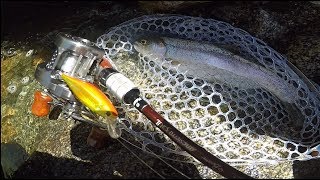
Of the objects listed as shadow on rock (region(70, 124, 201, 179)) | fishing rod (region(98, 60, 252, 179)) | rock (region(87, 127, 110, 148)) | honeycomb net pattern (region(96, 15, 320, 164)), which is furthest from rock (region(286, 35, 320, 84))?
rock (region(87, 127, 110, 148))

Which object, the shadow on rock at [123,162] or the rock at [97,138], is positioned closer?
the shadow on rock at [123,162]

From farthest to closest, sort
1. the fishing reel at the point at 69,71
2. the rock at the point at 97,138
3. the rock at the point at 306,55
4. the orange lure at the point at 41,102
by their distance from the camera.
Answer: the rock at the point at 306,55, the rock at the point at 97,138, the orange lure at the point at 41,102, the fishing reel at the point at 69,71

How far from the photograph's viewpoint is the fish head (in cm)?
371

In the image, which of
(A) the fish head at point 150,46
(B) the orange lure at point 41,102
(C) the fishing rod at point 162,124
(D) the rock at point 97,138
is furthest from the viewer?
(A) the fish head at point 150,46

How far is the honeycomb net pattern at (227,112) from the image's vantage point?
3.34 meters

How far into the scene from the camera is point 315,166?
318 cm

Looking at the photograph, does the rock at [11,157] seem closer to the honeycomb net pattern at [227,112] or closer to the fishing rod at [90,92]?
the fishing rod at [90,92]

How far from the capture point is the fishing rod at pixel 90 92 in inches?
108

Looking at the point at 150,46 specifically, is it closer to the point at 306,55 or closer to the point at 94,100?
the point at 94,100

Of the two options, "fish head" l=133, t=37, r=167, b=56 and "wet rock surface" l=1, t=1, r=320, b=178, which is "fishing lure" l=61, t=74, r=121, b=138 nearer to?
"wet rock surface" l=1, t=1, r=320, b=178

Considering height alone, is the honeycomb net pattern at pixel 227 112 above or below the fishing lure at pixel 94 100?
below

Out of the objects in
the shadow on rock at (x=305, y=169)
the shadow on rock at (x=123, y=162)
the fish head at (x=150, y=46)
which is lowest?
the shadow on rock at (x=305, y=169)

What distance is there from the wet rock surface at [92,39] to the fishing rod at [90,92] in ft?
1.27

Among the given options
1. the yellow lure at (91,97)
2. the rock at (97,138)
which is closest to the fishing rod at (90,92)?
the yellow lure at (91,97)
